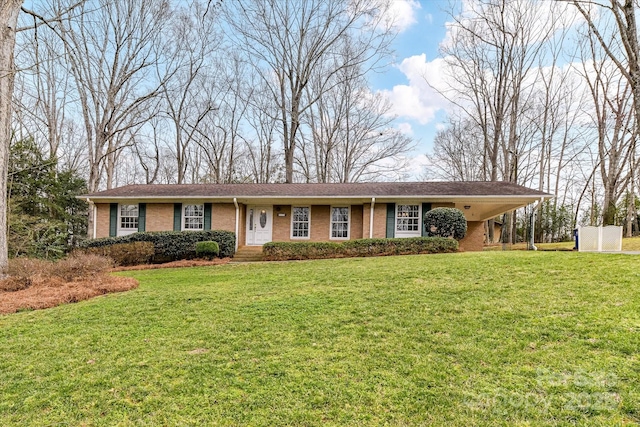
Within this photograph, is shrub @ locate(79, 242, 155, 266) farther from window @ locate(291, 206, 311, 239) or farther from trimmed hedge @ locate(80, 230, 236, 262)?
window @ locate(291, 206, 311, 239)

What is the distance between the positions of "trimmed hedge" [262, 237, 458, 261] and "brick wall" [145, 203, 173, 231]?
5.02m

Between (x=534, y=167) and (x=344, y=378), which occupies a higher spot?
(x=534, y=167)

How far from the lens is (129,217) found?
47.0 feet

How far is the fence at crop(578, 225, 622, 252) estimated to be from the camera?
32.8ft

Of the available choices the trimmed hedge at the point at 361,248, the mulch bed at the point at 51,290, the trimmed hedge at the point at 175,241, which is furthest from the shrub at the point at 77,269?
the trimmed hedge at the point at 361,248

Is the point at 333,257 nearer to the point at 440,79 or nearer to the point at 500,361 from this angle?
the point at 500,361

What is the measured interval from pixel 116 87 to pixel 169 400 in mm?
18058

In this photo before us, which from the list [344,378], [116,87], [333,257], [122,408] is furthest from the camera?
[116,87]

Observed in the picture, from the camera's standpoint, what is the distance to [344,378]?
301 centimetres

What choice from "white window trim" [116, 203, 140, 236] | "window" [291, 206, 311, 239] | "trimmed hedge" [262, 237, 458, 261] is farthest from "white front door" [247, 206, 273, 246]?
"white window trim" [116, 203, 140, 236]

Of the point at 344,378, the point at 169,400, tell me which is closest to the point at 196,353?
the point at 169,400

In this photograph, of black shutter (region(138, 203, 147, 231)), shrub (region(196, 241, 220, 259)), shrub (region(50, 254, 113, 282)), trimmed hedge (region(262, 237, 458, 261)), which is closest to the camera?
shrub (region(50, 254, 113, 282))

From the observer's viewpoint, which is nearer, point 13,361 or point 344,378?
point 344,378

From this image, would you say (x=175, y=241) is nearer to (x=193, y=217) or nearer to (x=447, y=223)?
(x=193, y=217)
